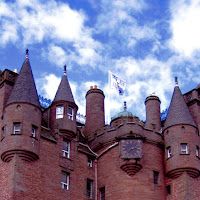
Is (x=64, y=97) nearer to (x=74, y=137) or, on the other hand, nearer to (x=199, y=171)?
(x=74, y=137)

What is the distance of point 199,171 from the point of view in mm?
56719

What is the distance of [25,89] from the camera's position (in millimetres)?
54656

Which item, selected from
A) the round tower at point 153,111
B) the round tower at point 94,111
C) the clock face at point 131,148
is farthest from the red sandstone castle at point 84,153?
the round tower at point 153,111

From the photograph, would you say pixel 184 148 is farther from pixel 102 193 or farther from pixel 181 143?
pixel 102 193

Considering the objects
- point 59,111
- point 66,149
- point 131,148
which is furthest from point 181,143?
point 59,111

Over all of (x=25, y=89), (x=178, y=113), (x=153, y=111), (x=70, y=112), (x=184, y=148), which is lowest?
(x=184, y=148)

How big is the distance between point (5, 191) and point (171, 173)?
18.5 meters

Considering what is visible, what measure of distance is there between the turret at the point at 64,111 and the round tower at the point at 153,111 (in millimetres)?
12165

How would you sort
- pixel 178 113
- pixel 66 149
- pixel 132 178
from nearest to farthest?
1. pixel 132 178
2. pixel 66 149
3. pixel 178 113

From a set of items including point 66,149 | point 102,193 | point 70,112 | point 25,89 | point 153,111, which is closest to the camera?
point 25,89

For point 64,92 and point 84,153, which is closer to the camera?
point 84,153

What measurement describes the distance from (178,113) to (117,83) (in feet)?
44.6

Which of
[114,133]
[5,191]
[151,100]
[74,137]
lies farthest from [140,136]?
[5,191]

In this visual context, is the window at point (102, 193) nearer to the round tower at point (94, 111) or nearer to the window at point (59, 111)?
the round tower at point (94, 111)
